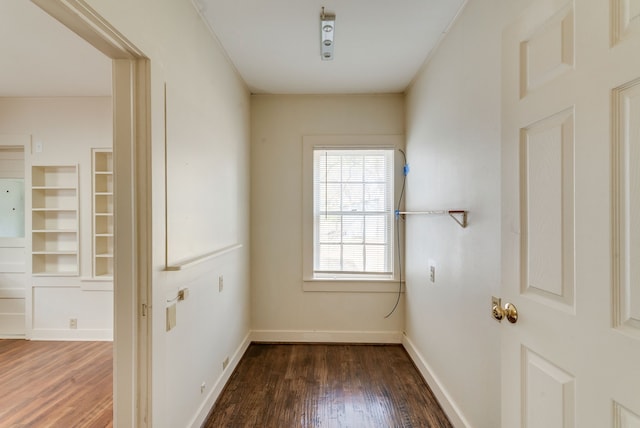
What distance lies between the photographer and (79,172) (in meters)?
3.20

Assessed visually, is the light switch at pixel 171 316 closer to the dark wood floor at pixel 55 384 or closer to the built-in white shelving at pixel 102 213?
the dark wood floor at pixel 55 384

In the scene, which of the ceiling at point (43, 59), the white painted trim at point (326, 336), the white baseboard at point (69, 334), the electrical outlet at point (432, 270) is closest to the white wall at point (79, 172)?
the white baseboard at point (69, 334)

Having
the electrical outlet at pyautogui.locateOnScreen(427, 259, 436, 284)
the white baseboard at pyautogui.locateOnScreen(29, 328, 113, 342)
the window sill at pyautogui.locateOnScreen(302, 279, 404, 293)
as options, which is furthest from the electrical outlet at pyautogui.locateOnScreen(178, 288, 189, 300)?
the white baseboard at pyautogui.locateOnScreen(29, 328, 113, 342)

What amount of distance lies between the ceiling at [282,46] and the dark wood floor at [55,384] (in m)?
2.62

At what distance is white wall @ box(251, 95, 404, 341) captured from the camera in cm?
305

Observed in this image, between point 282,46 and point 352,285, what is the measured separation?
227 centimetres

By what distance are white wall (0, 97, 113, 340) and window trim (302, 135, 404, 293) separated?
7.27 feet

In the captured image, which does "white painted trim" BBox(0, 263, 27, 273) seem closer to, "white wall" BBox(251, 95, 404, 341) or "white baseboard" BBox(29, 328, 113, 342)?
"white baseboard" BBox(29, 328, 113, 342)

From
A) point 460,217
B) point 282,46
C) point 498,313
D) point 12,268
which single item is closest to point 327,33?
point 282,46

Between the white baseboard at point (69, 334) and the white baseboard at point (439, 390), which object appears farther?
the white baseboard at point (69, 334)

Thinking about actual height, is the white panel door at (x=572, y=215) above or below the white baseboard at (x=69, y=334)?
above

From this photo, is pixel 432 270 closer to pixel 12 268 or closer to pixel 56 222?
pixel 56 222

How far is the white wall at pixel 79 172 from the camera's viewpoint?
318 cm

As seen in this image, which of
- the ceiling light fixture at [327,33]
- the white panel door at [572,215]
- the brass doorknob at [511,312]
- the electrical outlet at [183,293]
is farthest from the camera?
the ceiling light fixture at [327,33]
